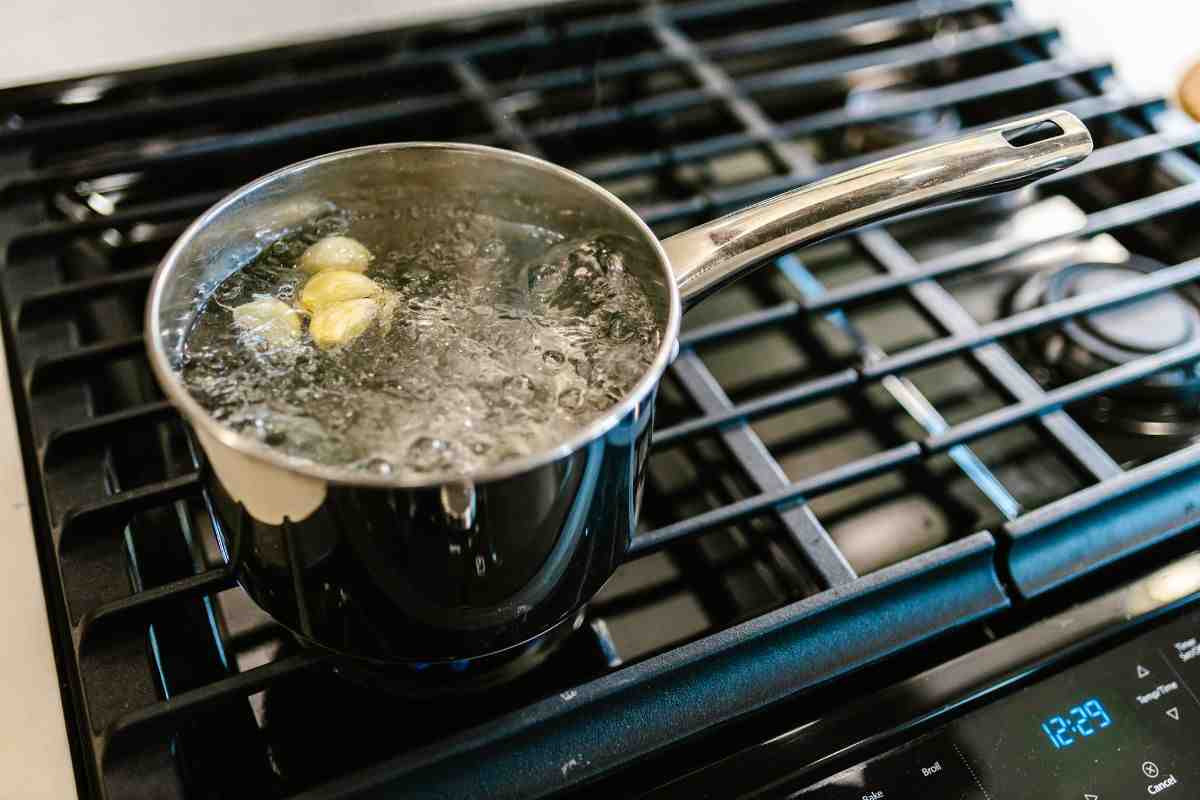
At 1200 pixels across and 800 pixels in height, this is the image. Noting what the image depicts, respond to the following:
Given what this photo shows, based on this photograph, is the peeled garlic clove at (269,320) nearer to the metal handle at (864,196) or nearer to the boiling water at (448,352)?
the boiling water at (448,352)

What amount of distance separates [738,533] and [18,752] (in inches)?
14.9

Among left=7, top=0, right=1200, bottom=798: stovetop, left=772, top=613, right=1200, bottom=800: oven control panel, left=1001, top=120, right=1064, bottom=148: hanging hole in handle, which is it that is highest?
left=1001, top=120, right=1064, bottom=148: hanging hole in handle

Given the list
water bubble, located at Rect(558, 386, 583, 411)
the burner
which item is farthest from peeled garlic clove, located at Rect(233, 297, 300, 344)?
the burner

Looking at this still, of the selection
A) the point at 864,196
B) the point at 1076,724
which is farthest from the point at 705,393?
the point at 1076,724

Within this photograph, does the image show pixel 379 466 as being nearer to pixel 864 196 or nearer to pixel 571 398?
pixel 571 398

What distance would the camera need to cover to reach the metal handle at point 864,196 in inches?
19.9

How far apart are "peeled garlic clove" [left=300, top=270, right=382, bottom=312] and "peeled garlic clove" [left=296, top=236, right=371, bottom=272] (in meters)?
0.01

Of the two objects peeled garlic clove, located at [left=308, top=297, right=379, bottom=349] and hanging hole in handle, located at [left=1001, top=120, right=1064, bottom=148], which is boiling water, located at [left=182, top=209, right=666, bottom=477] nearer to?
peeled garlic clove, located at [left=308, top=297, right=379, bottom=349]

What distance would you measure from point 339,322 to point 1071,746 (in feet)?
1.32

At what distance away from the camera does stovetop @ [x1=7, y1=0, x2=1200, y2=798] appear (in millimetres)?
490

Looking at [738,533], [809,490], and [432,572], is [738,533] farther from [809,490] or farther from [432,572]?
[432,572]

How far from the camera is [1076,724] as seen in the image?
51cm

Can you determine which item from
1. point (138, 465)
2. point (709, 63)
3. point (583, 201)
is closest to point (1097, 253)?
point (709, 63)

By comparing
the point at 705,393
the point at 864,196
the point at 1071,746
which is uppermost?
the point at 864,196
